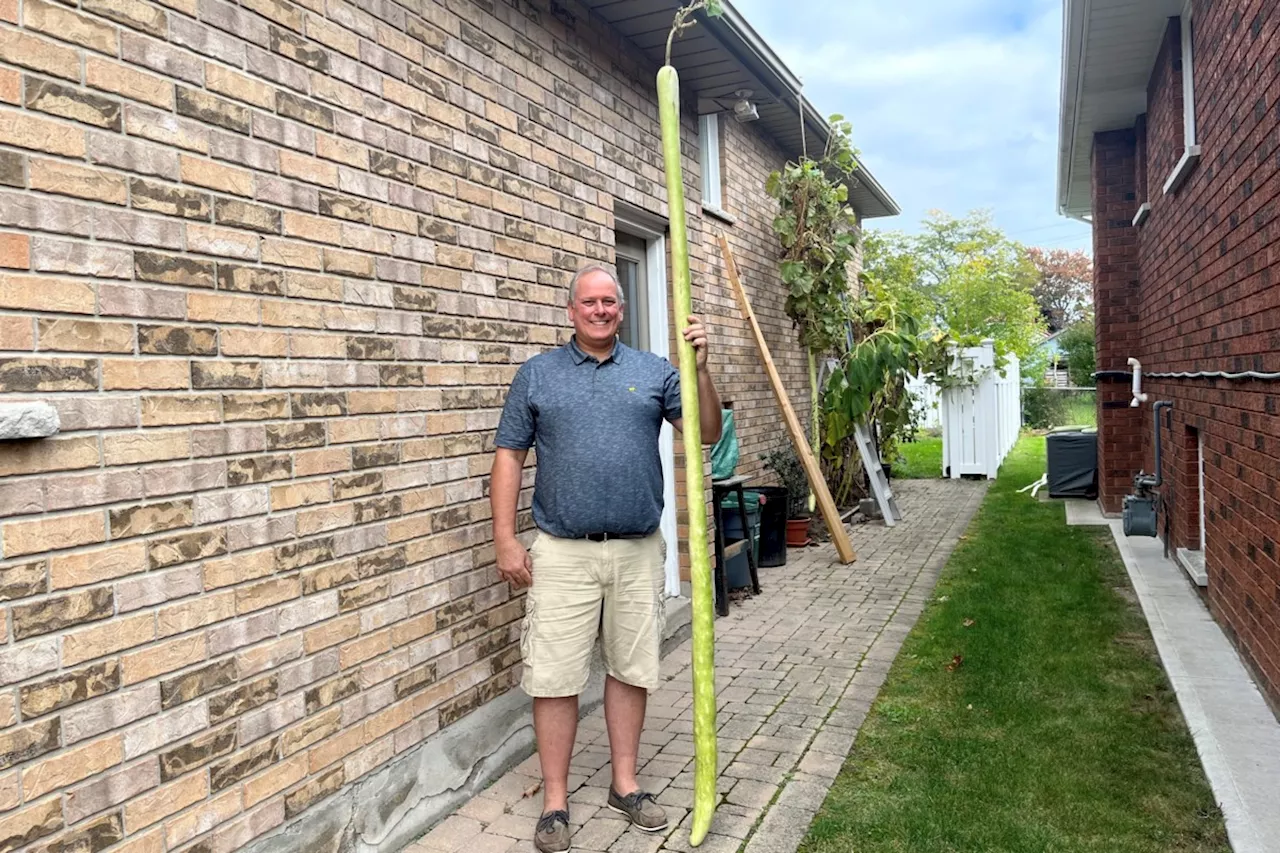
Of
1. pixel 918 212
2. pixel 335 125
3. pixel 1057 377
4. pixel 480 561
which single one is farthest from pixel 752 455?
pixel 1057 377

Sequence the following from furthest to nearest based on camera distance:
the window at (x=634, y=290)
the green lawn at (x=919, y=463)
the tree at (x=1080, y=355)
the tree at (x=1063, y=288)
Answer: the tree at (x=1063, y=288) → the tree at (x=1080, y=355) → the green lawn at (x=919, y=463) → the window at (x=634, y=290)

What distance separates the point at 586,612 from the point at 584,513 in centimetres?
36

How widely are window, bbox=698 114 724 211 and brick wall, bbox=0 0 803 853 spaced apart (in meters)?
4.23

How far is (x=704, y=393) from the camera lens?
10.2ft

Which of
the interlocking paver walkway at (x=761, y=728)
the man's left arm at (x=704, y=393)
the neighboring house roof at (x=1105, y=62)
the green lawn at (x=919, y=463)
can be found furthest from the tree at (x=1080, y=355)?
the man's left arm at (x=704, y=393)

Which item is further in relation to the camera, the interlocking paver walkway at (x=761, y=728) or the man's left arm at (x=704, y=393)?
the interlocking paver walkway at (x=761, y=728)

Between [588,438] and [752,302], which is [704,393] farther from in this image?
[752,302]

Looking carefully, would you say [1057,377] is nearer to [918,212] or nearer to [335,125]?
[918,212]

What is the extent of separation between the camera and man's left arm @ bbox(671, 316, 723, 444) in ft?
9.70

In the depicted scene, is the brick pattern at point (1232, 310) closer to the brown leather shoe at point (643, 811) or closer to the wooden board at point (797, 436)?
the wooden board at point (797, 436)

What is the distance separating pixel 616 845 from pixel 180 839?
1.37 meters

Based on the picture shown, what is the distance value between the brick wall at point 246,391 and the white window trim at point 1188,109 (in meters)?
4.15

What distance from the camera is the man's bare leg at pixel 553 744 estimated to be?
3102 mm

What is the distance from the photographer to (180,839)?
2260mm
